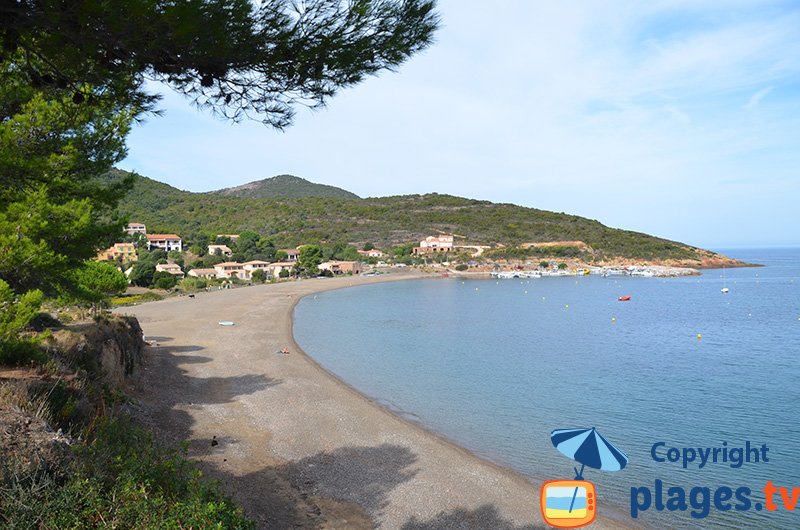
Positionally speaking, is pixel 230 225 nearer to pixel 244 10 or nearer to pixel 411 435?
pixel 411 435

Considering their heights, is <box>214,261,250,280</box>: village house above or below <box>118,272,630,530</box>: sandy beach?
above

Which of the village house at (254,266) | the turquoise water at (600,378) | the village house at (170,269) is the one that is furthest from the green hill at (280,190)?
the turquoise water at (600,378)

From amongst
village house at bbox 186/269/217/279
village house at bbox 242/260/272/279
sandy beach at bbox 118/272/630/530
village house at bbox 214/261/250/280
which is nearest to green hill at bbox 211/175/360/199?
village house at bbox 242/260/272/279

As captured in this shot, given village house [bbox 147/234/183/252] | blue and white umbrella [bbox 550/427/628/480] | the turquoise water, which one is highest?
village house [bbox 147/234/183/252]

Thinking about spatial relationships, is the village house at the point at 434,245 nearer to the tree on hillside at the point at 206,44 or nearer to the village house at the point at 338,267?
the village house at the point at 338,267

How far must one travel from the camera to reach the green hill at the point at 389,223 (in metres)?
106

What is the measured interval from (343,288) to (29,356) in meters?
57.6

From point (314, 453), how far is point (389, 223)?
364 ft

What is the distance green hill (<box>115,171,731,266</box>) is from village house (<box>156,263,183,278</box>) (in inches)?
1032

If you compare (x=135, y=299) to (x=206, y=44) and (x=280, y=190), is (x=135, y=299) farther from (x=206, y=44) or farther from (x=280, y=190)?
(x=280, y=190)

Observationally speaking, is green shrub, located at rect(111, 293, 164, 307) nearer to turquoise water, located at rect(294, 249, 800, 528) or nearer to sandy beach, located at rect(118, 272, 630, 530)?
turquoise water, located at rect(294, 249, 800, 528)

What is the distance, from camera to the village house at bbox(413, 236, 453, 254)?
10506 cm

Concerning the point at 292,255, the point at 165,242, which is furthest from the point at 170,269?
the point at 292,255

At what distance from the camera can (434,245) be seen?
106 meters
